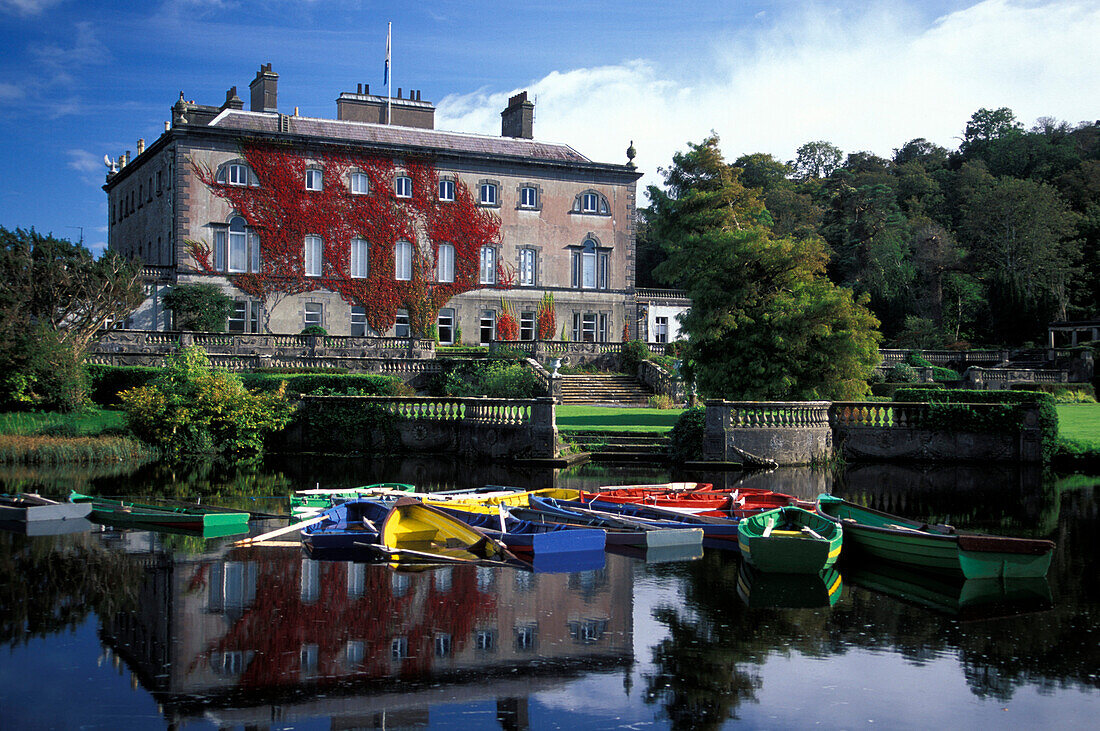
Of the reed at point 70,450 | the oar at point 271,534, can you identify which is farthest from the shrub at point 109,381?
the oar at point 271,534

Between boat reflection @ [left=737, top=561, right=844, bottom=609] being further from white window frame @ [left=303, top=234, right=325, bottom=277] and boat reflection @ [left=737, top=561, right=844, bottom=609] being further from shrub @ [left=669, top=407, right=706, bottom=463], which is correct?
white window frame @ [left=303, top=234, right=325, bottom=277]

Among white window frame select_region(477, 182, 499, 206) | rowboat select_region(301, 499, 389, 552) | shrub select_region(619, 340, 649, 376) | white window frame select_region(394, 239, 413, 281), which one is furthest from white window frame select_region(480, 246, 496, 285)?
rowboat select_region(301, 499, 389, 552)

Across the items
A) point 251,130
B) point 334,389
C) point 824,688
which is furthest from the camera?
point 251,130

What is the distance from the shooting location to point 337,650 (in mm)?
9484

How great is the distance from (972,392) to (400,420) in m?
17.2

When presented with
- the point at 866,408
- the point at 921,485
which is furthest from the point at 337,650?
the point at 866,408

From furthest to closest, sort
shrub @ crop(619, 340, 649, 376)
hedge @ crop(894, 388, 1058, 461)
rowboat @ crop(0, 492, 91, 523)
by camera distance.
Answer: shrub @ crop(619, 340, 649, 376) < hedge @ crop(894, 388, 1058, 461) < rowboat @ crop(0, 492, 91, 523)

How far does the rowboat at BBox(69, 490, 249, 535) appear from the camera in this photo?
16016mm

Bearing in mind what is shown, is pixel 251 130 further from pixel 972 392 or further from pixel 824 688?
pixel 824 688

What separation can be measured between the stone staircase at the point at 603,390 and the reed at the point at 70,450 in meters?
17.5

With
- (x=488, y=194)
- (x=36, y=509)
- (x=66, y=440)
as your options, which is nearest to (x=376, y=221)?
(x=488, y=194)

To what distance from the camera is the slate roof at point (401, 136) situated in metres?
49.7

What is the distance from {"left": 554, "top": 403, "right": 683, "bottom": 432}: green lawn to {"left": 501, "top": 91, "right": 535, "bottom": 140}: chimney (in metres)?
23.2

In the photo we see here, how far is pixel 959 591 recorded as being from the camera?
1243cm
